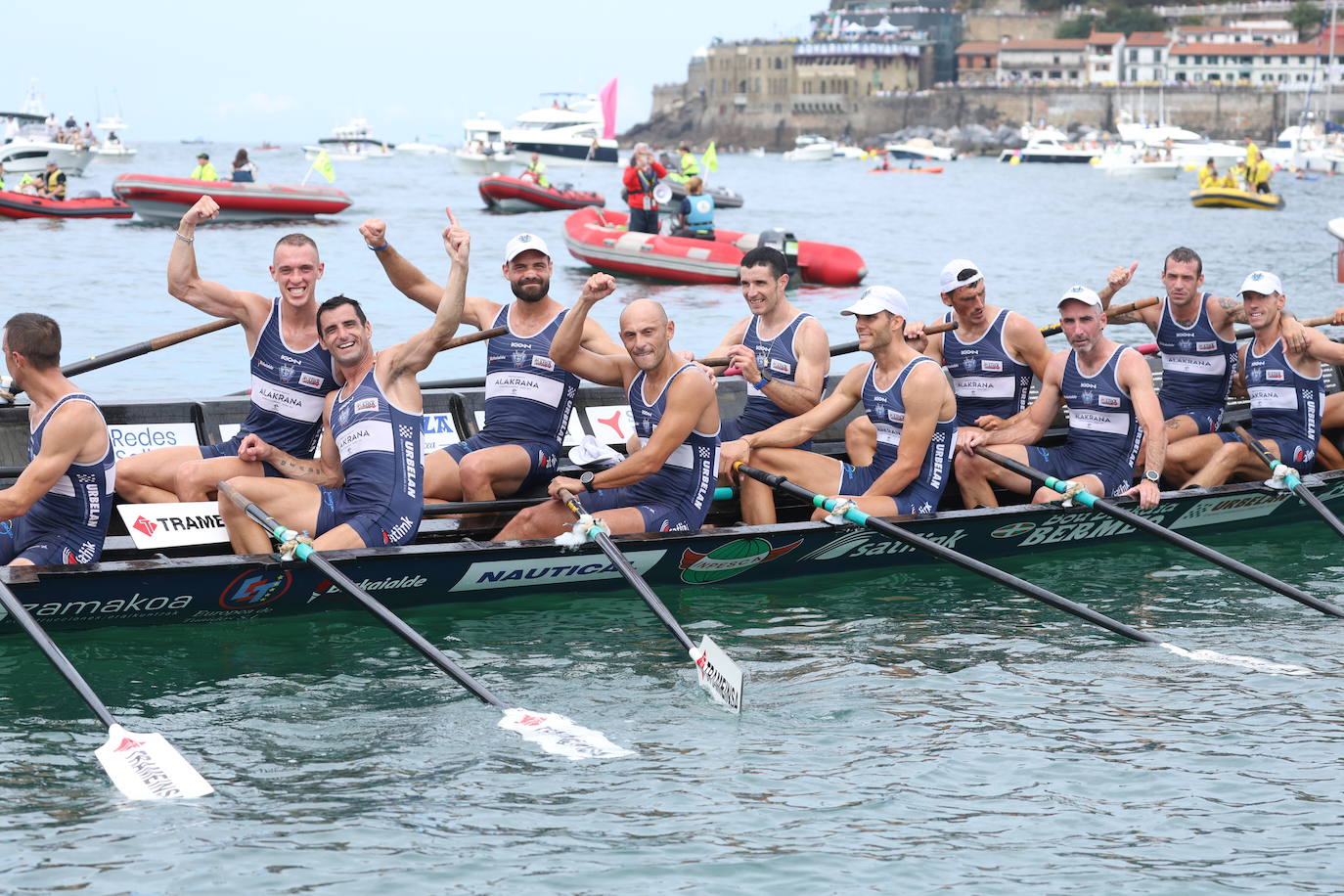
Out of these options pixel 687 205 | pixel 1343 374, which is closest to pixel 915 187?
pixel 687 205

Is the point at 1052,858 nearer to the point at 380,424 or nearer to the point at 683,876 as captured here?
the point at 683,876

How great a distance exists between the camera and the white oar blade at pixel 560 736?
694cm

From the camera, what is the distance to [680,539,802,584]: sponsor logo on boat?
9.13 meters

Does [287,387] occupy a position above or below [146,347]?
below

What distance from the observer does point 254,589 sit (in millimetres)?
8109

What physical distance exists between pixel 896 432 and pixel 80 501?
4724 mm

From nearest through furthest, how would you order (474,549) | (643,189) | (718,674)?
(718,674) → (474,549) → (643,189)

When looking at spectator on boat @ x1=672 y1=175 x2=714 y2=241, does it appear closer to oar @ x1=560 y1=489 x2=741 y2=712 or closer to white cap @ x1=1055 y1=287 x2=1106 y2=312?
white cap @ x1=1055 y1=287 x2=1106 y2=312

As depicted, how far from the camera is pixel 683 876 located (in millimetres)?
5836

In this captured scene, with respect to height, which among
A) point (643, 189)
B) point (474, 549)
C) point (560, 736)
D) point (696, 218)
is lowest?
point (560, 736)

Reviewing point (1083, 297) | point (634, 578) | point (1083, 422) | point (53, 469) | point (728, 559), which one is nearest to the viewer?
point (53, 469)

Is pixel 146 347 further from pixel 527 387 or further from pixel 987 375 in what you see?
pixel 987 375

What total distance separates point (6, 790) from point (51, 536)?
1.69m

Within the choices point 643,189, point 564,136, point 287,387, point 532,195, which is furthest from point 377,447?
point 564,136
